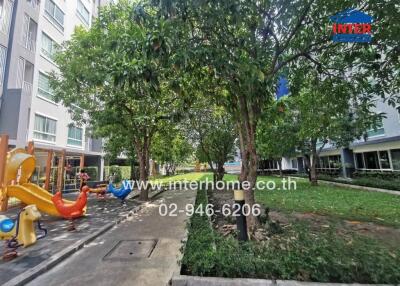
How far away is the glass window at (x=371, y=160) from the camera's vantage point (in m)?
20.7

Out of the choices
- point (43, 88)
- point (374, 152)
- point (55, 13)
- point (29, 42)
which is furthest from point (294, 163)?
point (29, 42)

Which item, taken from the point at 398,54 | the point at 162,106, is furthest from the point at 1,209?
the point at 398,54

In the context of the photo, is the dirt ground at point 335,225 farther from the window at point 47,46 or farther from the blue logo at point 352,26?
the window at point 47,46

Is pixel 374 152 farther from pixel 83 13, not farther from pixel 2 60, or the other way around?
pixel 83 13

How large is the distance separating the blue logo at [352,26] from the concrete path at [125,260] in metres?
6.27

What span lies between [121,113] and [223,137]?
7.86 metres

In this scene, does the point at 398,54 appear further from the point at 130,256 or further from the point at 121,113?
the point at 121,113

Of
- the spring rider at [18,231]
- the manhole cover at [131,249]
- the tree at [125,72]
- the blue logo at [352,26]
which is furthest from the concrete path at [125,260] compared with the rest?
the blue logo at [352,26]

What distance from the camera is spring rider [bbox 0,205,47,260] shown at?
5230 mm

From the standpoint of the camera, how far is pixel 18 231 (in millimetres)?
5672

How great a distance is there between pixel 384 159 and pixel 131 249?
2130 centimetres

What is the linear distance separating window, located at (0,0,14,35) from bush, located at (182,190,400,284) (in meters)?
18.0

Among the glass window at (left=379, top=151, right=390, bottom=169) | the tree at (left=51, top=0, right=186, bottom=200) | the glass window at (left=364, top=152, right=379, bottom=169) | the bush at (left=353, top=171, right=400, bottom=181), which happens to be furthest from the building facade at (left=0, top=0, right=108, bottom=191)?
the glass window at (left=364, top=152, right=379, bottom=169)

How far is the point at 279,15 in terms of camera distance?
544 cm
